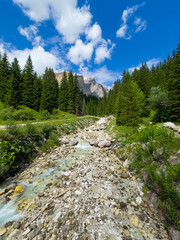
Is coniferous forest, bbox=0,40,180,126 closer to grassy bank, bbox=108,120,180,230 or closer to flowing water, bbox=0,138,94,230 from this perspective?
grassy bank, bbox=108,120,180,230

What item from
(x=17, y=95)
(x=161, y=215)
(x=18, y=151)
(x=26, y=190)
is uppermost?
(x=17, y=95)

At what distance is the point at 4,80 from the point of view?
94.7 feet

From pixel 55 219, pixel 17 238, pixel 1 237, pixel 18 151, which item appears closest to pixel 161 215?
pixel 55 219

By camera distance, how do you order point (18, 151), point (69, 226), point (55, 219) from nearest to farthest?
point (69, 226)
point (55, 219)
point (18, 151)

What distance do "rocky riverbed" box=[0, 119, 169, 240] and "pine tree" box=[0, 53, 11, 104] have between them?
2720 cm

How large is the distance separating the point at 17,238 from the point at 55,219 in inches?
46.2

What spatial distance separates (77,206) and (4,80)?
38643 mm

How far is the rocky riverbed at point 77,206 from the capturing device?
127 inches

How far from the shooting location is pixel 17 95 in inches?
1016

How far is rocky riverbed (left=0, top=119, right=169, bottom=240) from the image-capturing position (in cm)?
322

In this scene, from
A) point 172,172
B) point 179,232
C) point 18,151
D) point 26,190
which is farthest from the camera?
point 18,151

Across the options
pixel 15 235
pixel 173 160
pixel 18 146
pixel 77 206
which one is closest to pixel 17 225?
pixel 15 235

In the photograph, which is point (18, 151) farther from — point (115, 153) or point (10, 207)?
point (115, 153)

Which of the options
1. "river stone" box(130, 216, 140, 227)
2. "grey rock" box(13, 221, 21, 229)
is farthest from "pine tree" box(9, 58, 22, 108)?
"river stone" box(130, 216, 140, 227)
